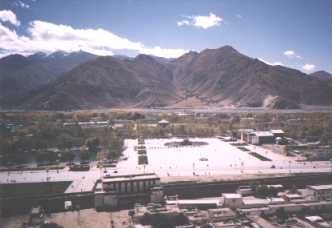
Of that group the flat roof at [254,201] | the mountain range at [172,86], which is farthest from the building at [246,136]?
the mountain range at [172,86]

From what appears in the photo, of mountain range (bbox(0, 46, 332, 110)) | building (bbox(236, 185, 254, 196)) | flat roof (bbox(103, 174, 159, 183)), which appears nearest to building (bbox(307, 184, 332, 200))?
building (bbox(236, 185, 254, 196))

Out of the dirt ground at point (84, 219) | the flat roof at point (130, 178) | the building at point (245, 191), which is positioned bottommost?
the dirt ground at point (84, 219)

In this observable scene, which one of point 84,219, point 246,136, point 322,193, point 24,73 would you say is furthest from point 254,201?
point 24,73

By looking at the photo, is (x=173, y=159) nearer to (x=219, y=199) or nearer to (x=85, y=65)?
(x=219, y=199)

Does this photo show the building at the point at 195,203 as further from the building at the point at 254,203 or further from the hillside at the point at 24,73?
the hillside at the point at 24,73

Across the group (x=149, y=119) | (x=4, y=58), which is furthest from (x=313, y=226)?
(x=4, y=58)

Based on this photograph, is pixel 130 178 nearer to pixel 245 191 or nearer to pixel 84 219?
pixel 84 219
